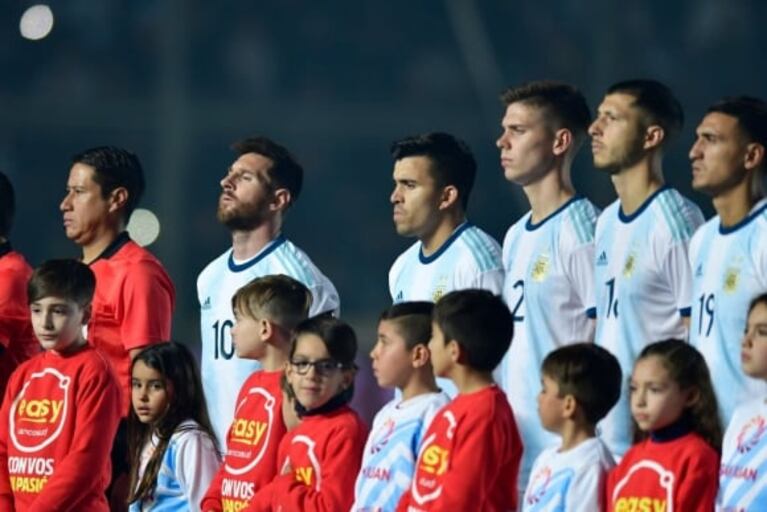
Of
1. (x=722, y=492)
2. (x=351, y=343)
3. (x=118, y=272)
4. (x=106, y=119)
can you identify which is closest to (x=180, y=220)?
(x=106, y=119)

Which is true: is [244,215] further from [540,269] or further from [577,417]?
[577,417]

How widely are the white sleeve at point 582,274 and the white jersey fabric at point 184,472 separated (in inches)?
Answer: 53.7

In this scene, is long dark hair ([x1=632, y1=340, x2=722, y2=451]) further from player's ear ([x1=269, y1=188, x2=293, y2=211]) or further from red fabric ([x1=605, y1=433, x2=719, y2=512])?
player's ear ([x1=269, y1=188, x2=293, y2=211])

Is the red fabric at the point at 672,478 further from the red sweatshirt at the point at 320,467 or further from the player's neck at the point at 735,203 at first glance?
the red sweatshirt at the point at 320,467

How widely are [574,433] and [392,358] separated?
2.04 feet

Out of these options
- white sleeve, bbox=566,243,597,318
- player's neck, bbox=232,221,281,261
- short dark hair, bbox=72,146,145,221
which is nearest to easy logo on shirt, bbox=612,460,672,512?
white sleeve, bbox=566,243,597,318

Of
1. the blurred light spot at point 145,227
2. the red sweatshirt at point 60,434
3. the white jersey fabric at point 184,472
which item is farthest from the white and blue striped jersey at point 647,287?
the blurred light spot at point 145,227

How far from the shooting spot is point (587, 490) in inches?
274

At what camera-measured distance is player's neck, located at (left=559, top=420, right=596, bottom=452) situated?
7.01 m

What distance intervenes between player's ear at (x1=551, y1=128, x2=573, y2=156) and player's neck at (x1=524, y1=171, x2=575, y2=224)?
2.8 inches

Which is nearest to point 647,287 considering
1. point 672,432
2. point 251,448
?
point 672,432

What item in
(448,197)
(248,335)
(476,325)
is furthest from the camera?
(448,197)

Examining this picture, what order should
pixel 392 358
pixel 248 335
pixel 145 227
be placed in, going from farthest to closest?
pixel 145 227
pixel 248 335
pixel 392 358

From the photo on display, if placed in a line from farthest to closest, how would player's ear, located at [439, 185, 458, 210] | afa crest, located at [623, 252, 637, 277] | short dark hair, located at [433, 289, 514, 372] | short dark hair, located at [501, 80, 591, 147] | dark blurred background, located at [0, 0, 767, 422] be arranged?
dark blurred background, located at [0, 0, 767, 422] < player's ear, located at [439, 185, 458, 210] < short dark hair, located at [501, 80, 591, 147] < afa crest, located at [623, 252, 637, 277] < short dark hair, located at [433, 289, 514, 372]
